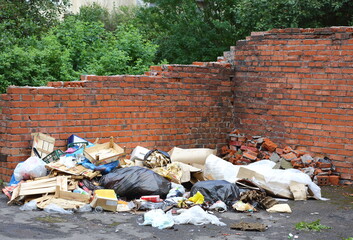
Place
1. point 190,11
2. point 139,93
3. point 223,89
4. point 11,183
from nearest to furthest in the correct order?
point 11,183 → point 139,93 → point 223,89 → point 190,11

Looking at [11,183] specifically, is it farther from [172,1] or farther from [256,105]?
A: [172,1]

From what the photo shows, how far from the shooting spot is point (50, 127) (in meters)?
7.84

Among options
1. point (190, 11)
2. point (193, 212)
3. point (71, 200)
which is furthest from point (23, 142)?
point (190, 11)

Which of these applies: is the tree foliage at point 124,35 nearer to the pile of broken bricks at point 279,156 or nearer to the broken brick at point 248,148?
the pile of broken bricks at point 279,156

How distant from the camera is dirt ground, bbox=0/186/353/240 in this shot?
5.73m

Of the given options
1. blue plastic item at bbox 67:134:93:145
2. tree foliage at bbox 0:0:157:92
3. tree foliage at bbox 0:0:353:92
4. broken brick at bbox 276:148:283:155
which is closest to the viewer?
blue plastic item at bbox 67:134:93:145

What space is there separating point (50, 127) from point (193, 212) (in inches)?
109

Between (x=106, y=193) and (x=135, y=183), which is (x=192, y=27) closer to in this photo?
(x=135, y=183)

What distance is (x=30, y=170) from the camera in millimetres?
7129

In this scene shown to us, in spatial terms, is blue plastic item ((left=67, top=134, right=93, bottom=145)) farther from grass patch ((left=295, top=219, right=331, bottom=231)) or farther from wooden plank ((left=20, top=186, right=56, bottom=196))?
grass patch ((left=295, top=219, right=331, bottom=231))

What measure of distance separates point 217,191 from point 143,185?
3.43ft

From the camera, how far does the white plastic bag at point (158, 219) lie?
6.12m

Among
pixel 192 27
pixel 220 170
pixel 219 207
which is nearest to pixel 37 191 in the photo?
pixel 219 207

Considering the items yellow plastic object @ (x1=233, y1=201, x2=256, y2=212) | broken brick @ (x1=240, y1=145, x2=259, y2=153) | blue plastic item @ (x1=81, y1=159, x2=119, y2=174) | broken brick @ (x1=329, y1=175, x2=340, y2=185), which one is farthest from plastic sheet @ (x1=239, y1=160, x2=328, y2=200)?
blue plastic item @ (x1=81, y1=159, x2=119, y2=174)
